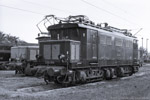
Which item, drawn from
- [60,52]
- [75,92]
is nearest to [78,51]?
[60,52]

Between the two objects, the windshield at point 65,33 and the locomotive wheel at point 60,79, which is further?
the windshield at point 65,33

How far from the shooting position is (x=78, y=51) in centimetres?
1387

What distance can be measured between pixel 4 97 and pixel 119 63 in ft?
38.9

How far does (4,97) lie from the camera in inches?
364

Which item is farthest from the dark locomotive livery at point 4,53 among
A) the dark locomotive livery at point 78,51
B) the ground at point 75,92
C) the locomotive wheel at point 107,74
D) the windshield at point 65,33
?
the ground at point 75,92

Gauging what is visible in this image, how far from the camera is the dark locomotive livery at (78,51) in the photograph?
13016 millimetres

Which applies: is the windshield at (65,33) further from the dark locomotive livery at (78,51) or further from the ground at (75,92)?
the ground at (75,92)

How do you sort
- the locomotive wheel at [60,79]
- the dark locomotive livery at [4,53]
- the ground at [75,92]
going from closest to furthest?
the ground at [75,92], the locomotive wheel at [60,79], the dark locomotive livery at [4,53]

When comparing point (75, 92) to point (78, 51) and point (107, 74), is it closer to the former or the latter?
point (78, 51)

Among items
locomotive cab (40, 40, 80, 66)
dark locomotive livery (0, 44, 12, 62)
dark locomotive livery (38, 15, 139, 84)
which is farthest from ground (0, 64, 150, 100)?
dark locomotive livery (0, 44, 12, 62)

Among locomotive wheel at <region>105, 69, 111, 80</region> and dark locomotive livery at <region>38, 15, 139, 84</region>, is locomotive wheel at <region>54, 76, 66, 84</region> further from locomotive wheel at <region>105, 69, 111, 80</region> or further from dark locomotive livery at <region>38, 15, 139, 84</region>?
locomotive wheel at <region>105, 69, 111, 80</region>

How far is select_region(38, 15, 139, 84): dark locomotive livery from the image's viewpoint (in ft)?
42.7

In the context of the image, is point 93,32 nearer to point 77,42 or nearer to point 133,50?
point 77,42

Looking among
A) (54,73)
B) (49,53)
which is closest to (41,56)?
(49,53)
